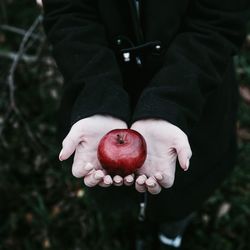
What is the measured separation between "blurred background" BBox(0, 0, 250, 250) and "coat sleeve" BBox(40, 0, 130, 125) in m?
0.93

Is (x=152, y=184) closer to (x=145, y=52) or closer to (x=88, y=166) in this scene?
(x=88, y=166)

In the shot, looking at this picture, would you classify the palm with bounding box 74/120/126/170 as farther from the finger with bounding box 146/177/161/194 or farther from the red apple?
the finger with bounding box 146/177/161/194

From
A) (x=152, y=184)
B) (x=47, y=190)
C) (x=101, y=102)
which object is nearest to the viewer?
(x=152, y=184)

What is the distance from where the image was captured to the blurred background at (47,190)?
2467mm

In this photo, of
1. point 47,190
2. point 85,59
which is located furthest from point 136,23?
point 47,190

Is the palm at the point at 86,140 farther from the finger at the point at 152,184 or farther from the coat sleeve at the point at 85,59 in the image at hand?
the finger at the point at 152,184

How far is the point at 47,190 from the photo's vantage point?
8.84 feet

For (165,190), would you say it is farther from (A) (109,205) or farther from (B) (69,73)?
(B) (69,73)

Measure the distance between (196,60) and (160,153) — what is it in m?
0.30

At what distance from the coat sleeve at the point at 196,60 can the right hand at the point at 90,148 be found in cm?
9

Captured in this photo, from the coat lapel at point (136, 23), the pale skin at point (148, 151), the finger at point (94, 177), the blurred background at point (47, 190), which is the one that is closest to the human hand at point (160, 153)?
the pale skin at point (148, 151)

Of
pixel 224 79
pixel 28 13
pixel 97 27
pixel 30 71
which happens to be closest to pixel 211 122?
pixel 224 79

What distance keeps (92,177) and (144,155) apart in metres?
0.16

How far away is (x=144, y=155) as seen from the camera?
1281 millimetres
